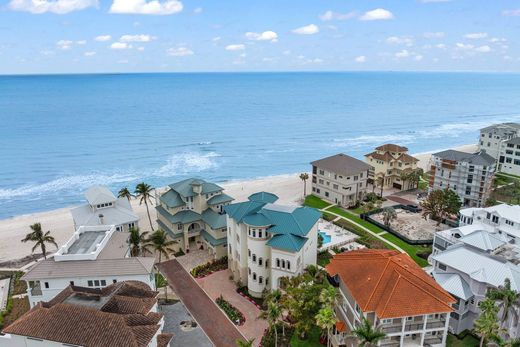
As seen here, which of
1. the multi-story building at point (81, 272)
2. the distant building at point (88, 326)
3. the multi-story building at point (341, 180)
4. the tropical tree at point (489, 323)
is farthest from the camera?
the multi-story building at point (341, 180)

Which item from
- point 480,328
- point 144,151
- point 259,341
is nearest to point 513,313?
point 480,328

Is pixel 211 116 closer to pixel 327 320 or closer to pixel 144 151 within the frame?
pixel 144 151

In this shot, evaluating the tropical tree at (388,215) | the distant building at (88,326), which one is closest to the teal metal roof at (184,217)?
the distant building at (88,326)

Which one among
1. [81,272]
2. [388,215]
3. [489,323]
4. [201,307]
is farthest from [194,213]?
[489,323]

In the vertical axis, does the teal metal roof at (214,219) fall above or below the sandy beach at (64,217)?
above

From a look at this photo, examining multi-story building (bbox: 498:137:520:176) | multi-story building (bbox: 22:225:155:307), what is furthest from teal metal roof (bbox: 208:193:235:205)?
multi-story building (bbox: 498:137:520:176)

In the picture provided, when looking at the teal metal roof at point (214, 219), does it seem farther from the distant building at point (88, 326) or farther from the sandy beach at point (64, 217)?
the distant building at point (88, 326)

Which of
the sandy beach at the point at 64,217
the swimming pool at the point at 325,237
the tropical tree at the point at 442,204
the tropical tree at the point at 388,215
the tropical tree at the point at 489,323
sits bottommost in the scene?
the sandy beach at the point at 64,217
